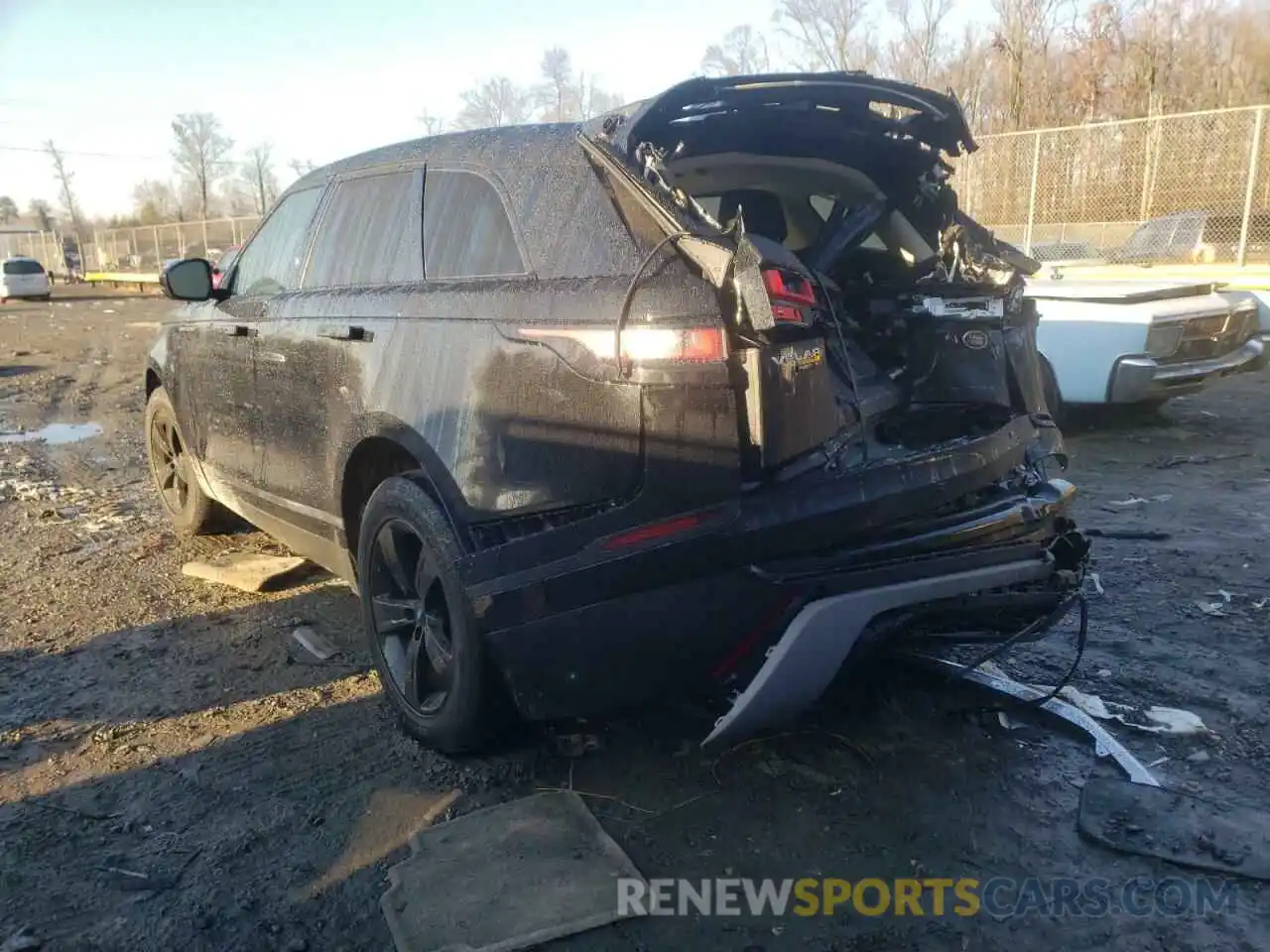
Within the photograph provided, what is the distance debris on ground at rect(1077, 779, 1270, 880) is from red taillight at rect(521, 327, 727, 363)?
66.1 inches

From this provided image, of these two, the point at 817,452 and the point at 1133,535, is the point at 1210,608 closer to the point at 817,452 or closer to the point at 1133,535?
the point at 1133,535

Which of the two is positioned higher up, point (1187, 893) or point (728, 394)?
point (728, 394)

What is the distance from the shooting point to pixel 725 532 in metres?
2.42

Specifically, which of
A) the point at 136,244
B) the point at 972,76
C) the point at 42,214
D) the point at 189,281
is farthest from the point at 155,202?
the point at 189,281

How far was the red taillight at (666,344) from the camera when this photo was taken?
7.93ft

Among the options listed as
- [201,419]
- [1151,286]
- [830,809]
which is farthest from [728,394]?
[1151,286]

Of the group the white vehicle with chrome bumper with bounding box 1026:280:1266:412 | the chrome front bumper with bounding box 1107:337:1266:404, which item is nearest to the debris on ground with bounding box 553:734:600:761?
the white vehicle with chrome bumper with bounding box 1026:280:1266:412

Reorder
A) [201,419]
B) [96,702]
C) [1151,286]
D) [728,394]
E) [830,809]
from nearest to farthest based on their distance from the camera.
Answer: [728,394] < [830,809] < [96,702] < [201,419] < [1151,286]

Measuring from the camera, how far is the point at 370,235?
12.3 feet

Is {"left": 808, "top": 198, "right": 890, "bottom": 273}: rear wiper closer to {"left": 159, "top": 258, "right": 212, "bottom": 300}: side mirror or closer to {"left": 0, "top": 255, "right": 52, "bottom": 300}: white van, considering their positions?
{"left": 159, "top": 258, "right": 212, "bottom": 300}: side mirror

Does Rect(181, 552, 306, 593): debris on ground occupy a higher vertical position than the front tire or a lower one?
lower

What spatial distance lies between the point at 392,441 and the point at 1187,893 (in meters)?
2.57

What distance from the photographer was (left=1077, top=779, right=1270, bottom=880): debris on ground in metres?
2.55

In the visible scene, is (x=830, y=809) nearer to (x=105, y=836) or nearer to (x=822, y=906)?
(x=822, y=906)
